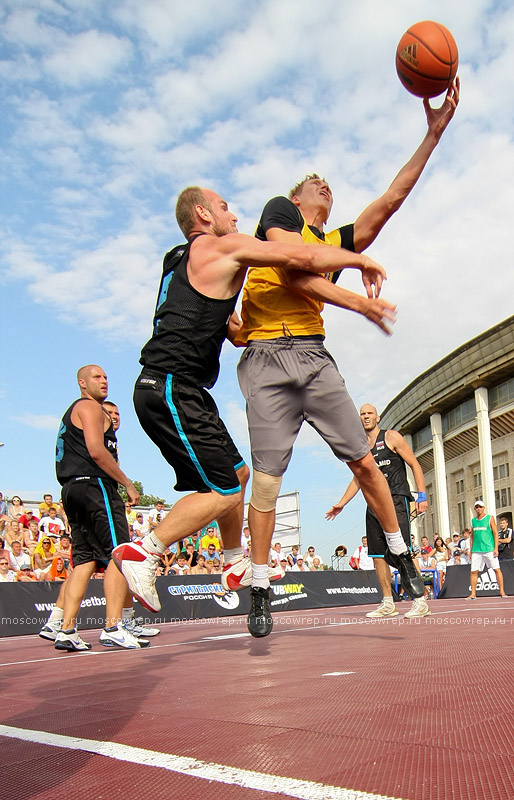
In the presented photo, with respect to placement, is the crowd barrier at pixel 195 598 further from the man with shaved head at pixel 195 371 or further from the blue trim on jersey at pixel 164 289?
the blue trim on jersey at pixel 164 289

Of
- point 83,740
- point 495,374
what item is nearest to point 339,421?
point 83,740

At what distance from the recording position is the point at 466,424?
53.0 meters

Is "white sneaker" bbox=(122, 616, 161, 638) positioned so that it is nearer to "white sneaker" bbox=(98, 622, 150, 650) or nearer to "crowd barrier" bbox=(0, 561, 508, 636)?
"white sneaker" bbox=(98, 622, 150, 650)

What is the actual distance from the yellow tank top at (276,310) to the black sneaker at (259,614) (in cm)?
151

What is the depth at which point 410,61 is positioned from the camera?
454 centimetres

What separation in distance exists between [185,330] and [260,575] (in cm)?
155

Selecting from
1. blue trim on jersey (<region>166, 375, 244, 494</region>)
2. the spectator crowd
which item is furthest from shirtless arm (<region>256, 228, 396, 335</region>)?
the spectator crowd

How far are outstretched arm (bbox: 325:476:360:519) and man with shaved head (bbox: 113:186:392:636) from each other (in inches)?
121

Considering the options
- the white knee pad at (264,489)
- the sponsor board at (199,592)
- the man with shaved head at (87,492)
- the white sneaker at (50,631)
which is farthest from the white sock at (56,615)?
the sponsor board at (199,592)

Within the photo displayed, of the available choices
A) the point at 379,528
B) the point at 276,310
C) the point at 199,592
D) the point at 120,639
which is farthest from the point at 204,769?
the point at 199,592

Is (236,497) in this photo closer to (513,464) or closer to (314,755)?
(314,755)

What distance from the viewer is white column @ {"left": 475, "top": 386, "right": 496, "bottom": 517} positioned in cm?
4900

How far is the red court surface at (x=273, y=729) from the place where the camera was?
4.77ft

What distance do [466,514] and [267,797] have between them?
5927cm
